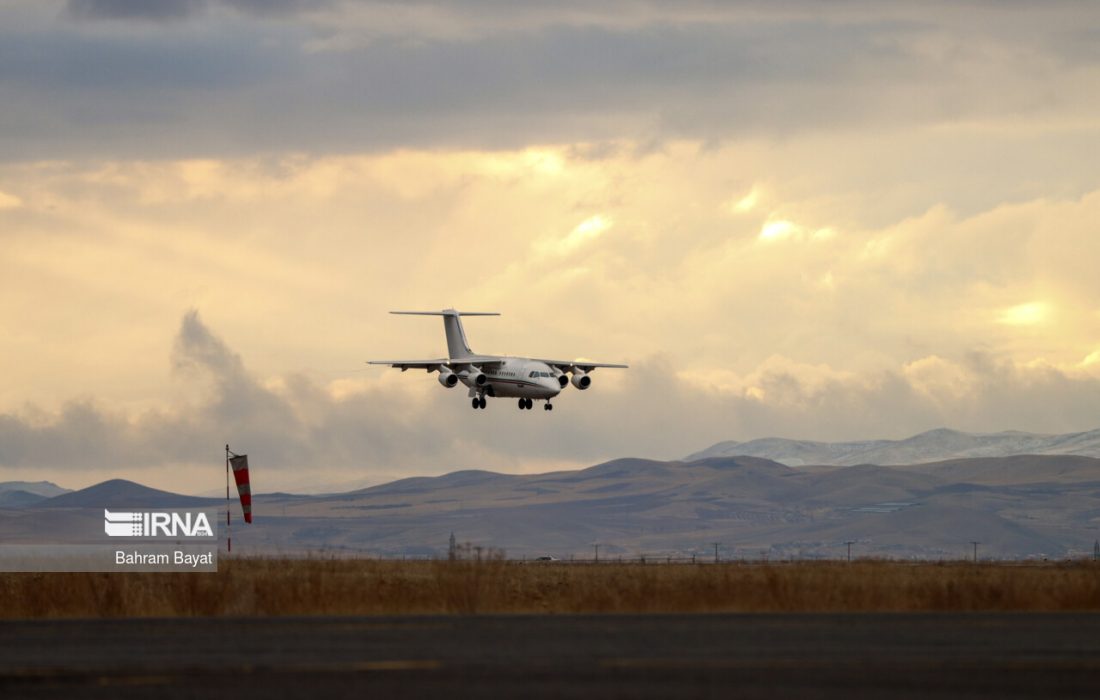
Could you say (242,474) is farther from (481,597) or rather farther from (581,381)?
(581,381)

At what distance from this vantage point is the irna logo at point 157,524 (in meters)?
44.1

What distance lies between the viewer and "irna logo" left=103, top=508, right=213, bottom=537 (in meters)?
44.1

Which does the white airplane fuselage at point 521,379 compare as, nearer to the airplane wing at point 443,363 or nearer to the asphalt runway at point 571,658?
the airplane wing at point 443,363

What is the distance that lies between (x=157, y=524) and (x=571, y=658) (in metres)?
25.5

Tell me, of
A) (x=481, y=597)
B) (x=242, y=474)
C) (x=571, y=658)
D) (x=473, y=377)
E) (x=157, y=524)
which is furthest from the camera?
(x=473, y=377)

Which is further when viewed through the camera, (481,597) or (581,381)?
(581,381)

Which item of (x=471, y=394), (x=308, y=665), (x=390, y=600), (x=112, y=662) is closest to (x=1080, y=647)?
(x=308, y=665)

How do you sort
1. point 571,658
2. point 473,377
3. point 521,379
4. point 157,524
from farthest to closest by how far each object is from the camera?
1. point 473,377
2. point 521,379
3. point 157,524
4. point 571,658

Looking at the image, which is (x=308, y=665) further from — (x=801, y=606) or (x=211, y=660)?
(x=801, y=606)

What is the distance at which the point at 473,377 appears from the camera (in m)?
111

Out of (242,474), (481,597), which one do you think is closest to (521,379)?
(242,474)

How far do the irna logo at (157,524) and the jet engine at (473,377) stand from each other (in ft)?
195

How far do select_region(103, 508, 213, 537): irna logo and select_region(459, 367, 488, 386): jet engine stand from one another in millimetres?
59508

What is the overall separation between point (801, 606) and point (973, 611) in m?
3.36
